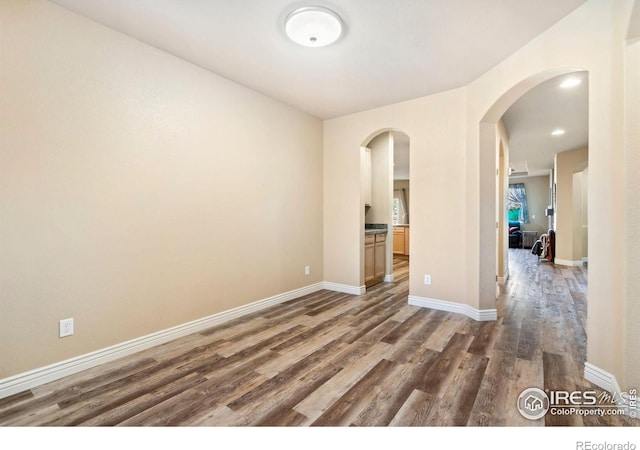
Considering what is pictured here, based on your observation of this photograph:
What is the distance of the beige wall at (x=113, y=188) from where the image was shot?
1.85 meters

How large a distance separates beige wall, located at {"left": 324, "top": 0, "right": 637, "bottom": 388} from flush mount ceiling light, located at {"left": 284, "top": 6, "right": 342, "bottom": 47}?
168 cm

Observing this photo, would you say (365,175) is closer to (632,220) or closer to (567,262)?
(632,220)

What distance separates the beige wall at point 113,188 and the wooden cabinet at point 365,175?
1.48 metres

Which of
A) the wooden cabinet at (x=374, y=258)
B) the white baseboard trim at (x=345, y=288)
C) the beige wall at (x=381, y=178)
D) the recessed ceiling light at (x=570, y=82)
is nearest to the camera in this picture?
the recessed ceiling light at (x=570, y=82)

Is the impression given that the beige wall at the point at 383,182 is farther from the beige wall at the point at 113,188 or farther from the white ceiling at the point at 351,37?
the beige wall at the point at 113,188

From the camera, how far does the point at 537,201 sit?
1084 centimetres

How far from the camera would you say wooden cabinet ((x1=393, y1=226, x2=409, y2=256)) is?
7801 mm

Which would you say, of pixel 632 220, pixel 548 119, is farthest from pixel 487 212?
pixel 548 119

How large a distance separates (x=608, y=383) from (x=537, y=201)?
11274mm

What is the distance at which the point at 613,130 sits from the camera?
69.4 inches

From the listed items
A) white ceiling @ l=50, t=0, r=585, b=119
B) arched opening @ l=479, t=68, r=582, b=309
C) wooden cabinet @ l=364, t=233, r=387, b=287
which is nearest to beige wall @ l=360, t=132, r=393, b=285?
wooden cabinet @ l=364, t=233, r=387, b=287

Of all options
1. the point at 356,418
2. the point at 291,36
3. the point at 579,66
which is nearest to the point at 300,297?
the point at 356,418

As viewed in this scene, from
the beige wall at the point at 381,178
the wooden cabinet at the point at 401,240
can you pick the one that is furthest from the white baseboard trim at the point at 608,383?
the wooden cabinet at the point at 401,240

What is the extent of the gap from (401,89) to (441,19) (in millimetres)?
1227
